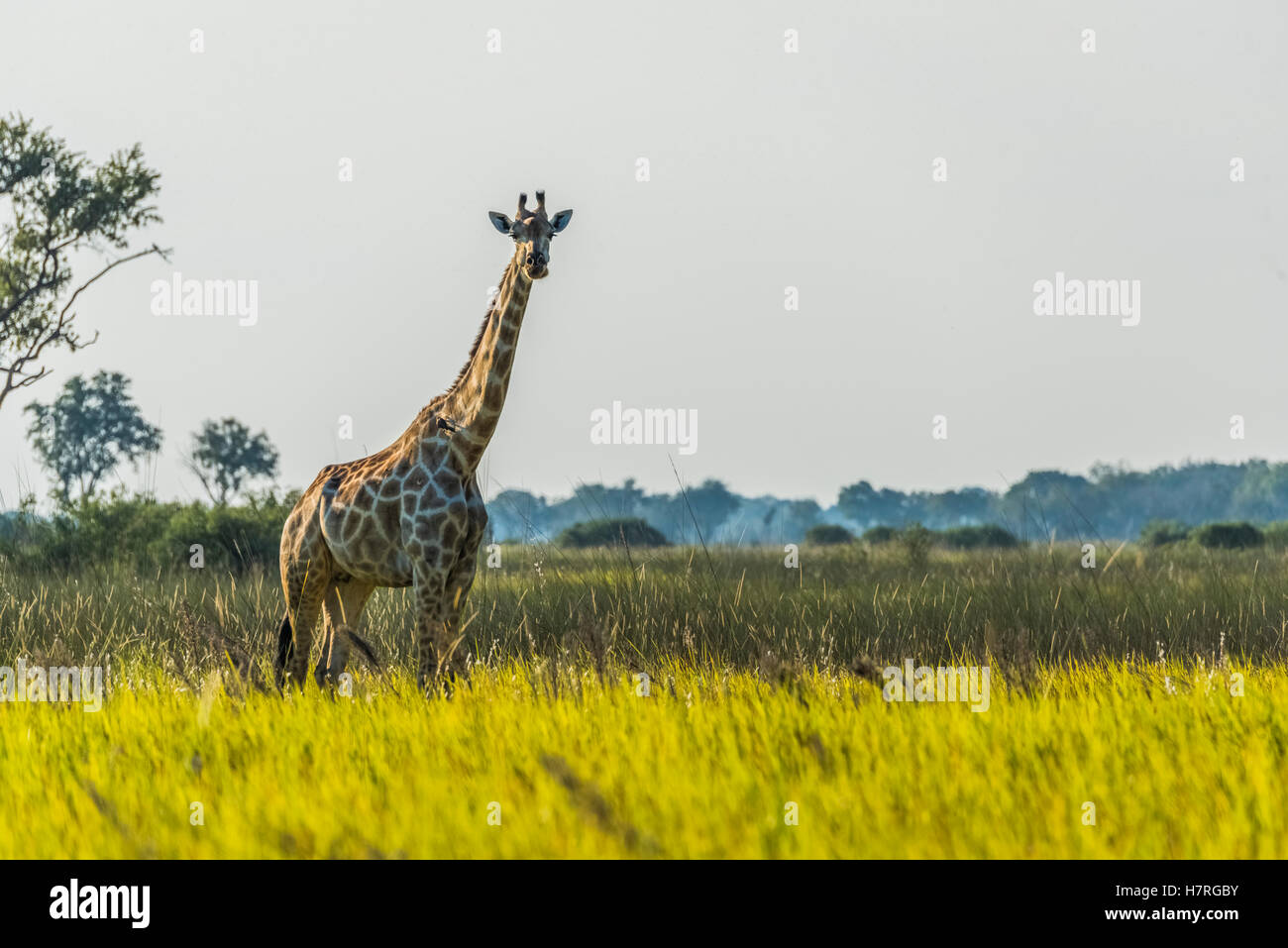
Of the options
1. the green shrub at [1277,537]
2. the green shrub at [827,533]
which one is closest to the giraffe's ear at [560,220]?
the green shrub at [1277,537]

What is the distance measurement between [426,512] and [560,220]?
5.90 ft

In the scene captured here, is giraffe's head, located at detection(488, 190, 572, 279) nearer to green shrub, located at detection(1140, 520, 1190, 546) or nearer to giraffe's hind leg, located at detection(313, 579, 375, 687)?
giraffe's hind leg, located at detection(313, 579, 375, 687)

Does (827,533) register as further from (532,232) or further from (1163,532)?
(532,232)

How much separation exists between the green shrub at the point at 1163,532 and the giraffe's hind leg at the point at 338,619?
2735 centimetres

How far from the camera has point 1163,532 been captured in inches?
1435

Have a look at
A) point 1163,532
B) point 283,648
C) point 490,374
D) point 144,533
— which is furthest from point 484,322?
A: point 1163,532

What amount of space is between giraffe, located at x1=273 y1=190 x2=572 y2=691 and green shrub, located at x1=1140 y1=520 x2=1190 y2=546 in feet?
90.9

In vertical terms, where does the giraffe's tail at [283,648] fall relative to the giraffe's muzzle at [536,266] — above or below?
below

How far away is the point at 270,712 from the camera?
6.16m

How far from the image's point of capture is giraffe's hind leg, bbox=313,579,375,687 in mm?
8097

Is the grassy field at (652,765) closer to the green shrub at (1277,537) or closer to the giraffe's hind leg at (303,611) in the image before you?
the giraffe's hind leg at (303,611)

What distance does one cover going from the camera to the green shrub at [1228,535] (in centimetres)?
2806
